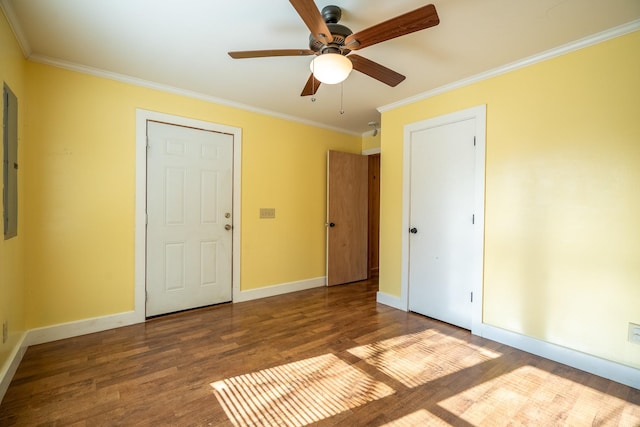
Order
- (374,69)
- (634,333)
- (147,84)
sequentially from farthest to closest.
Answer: (147,84) < (374,69) < (634,333)

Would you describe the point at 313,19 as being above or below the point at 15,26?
below

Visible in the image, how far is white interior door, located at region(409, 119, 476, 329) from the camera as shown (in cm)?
291

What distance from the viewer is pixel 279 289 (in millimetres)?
4023

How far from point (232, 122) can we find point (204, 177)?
77 cm

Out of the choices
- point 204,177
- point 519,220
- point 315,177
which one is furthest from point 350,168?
point 519,220

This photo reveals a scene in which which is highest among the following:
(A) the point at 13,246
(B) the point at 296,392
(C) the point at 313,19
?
(C) the point at 313,19

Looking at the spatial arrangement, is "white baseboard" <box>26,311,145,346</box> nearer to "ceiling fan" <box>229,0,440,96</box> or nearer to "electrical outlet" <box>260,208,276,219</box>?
"electrical outlet" <box>260,208,276,219</box>

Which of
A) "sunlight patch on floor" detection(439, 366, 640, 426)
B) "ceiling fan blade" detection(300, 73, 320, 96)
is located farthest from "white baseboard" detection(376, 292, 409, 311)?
"ceiling fan blade" detection(300, 73, 320, 96)

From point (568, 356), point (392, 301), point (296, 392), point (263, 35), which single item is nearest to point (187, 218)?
point (263, 35)

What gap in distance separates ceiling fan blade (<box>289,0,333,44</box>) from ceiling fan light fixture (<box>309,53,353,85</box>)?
0.10 meters

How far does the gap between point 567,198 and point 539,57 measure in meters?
1.15

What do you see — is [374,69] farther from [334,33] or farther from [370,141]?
[370,141]

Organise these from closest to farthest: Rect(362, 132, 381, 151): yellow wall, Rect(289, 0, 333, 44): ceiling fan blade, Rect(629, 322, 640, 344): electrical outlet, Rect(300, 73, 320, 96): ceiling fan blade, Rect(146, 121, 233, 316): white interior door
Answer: Rect(289, 0, 333, 44): ceiling fan blade < Rect(629, 322, 640, 344): electrical outlet < Rect(300, 73, 320, 96): ceiling fan blade < Rect(146, 121, 233, 316): white interior door < Rect(362, 132, 381, 151): yellow wall

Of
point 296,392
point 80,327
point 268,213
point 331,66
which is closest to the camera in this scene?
point 331,66
